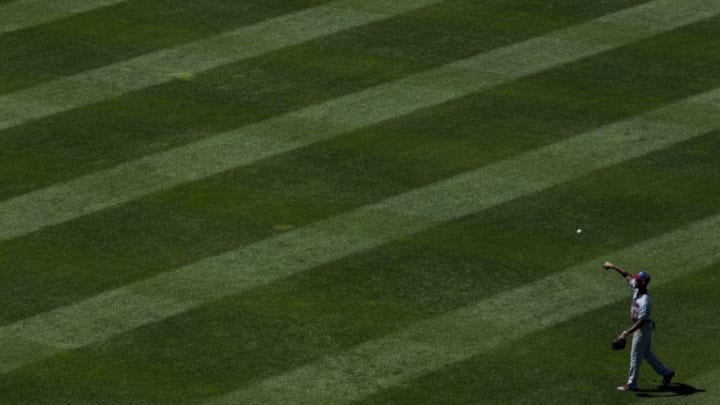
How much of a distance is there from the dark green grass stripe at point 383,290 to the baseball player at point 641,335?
182 cm

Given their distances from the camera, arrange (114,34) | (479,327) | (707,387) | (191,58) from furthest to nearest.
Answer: (114,34) → (191,58) → (479,327) → (707,387)

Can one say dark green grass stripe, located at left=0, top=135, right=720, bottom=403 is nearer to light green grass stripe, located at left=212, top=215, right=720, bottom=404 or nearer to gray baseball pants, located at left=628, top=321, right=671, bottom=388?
light green grass stripe, located at left=212, top=215, right=720, bottom=404

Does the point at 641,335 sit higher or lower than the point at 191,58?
lower

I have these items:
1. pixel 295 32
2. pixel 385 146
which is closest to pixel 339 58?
pixel 295 32

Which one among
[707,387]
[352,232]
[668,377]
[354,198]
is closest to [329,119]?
[354,198]

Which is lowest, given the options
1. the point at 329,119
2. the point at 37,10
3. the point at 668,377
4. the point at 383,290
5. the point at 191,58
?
the point at 668,377

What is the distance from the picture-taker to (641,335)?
23.7 metres

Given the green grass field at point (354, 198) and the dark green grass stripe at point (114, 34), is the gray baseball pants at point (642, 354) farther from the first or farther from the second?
the dark green grass stripe at point (114, 34)

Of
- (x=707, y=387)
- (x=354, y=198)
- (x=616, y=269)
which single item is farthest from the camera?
(x=354, y=198)

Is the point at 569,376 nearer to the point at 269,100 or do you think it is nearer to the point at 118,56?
the point at 269,100

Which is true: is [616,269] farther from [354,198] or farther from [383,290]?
[354,198]

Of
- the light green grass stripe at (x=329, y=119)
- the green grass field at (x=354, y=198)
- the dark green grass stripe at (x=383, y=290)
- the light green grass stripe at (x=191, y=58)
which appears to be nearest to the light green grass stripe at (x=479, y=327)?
the green grass field at (x=354, y=198)

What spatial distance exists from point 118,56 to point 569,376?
15.2 meters

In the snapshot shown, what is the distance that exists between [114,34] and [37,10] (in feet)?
8.24
